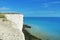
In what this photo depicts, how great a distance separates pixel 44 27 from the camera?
383 cm

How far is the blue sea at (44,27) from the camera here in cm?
378

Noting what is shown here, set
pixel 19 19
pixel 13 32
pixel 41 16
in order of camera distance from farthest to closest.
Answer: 1. pixel 41 16
2. pixel 19 19
3. pixel 13 32

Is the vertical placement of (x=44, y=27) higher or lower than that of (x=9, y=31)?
lower

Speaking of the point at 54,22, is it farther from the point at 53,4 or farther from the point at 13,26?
the point at 13,26

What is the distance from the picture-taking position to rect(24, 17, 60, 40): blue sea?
378cm

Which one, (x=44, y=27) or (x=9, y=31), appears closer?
(x=9, y=31)

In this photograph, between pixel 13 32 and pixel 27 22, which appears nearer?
pixel 13 32

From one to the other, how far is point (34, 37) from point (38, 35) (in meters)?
0.10

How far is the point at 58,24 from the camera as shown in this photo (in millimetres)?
3834

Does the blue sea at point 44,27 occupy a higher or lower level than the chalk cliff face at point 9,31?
lower

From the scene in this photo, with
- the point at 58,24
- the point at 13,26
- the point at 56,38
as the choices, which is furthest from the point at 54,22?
the point at 13,26

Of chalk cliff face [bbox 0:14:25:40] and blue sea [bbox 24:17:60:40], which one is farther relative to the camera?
blue sea [bbox 24:17:60:40]

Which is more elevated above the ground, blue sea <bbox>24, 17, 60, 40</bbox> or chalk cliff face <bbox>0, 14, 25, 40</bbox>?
chalk cliff face <bbox>0, 14, 25, 40</bbox>

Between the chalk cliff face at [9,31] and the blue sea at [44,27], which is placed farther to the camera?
the blue sea at [44,27]
